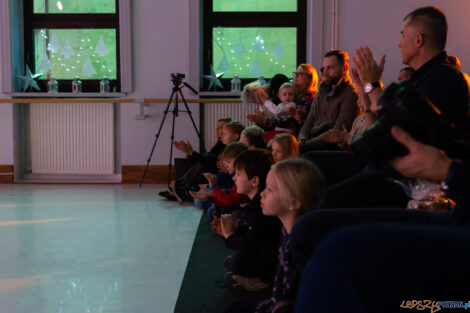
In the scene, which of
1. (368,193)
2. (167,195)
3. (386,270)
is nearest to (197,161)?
(167,195)

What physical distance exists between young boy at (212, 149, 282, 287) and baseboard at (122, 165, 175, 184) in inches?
133

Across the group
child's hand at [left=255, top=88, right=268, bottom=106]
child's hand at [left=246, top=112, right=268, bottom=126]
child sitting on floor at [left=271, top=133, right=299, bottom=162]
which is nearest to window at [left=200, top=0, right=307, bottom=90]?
child's hand at [left=255, top=88, right=268, bottom=106]

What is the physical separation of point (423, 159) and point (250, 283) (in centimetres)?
147

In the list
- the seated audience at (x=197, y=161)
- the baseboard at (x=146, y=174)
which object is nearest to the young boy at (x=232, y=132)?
the seated audience at (x=197, y=161)

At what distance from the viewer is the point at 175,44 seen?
585 cm

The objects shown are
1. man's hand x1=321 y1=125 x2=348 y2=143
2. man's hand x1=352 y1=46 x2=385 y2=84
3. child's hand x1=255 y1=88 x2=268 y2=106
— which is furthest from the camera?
child's hand x1=255 y1=88 x2=268 y2=106

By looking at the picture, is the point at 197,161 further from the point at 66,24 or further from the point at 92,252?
the point at 66,24

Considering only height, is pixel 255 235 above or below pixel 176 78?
below

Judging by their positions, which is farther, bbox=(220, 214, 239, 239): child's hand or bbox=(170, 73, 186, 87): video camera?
bbox=(170, 73, 186, 87): video camera

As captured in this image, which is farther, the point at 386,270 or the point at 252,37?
the point at 252,37

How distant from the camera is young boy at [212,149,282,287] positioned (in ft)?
7.66

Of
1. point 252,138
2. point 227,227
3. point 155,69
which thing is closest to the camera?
point 227,227

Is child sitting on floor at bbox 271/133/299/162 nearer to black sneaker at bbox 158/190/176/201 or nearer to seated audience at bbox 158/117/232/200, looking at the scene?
seated audience at bbox 158/117/232/200

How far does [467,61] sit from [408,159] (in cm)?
522
